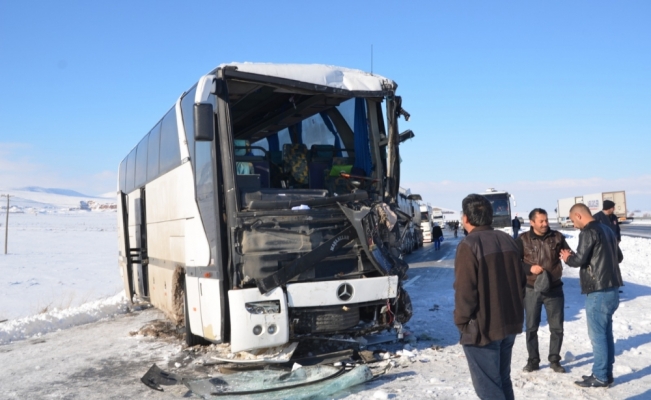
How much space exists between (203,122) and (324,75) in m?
1.80

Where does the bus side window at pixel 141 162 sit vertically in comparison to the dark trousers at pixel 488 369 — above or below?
above

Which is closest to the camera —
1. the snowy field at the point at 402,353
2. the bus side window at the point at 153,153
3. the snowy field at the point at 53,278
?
the snowy field at the point at 402,353

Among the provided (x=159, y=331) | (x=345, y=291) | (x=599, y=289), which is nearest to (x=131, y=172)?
(x=159, y=331)

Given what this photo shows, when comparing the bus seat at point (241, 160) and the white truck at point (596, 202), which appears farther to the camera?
the white truck at point (596, 202)

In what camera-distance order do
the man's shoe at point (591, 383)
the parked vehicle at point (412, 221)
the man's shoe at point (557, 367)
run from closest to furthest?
the man's shoe at point (591, 383) → the man's shoe at point (557, 367) → the parked vehicle at point (412, 221)

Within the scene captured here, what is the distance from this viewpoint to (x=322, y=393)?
6.26 metres

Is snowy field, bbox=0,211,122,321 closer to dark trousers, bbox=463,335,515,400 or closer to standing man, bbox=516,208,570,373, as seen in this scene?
standing man, bbox=516,208,570,373

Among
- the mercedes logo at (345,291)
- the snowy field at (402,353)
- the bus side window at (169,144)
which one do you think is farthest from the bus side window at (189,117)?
the snowy field at (402,353)

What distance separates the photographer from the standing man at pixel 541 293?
677cm

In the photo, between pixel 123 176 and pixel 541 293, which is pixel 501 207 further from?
pixel 541 293

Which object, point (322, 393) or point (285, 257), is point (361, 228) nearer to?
point (285, 257)

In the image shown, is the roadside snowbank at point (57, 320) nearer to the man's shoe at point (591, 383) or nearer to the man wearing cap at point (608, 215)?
the man's shoe at point (591, 383)

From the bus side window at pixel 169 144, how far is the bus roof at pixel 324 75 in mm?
2006

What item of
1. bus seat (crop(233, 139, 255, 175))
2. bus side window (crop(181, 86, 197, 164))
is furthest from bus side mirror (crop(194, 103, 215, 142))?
bus side window (crop(181, 86, 197, 164))
